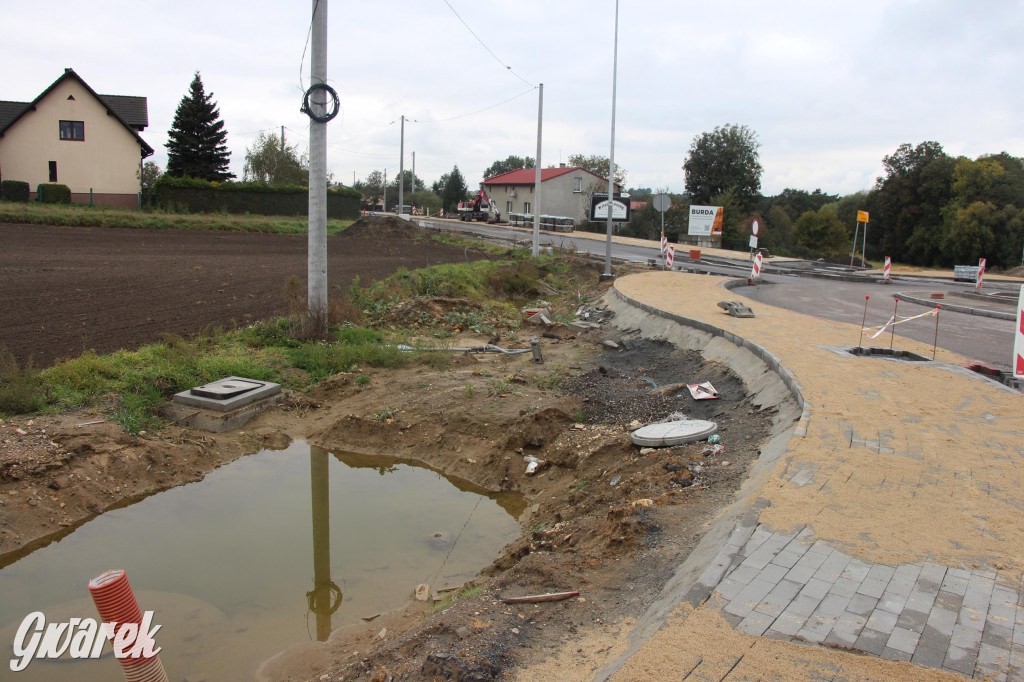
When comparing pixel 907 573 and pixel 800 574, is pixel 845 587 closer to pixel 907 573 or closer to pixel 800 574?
pixel 800 574

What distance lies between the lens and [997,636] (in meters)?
3.54

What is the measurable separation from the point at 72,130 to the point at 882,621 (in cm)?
5171

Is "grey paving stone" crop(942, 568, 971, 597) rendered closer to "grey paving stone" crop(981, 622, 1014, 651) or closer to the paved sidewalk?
the paved sidewalk

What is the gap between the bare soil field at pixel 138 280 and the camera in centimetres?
1188

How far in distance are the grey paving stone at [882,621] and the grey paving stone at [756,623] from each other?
1.66ft

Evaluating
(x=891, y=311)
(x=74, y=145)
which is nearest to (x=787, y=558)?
(x=891, y=311)

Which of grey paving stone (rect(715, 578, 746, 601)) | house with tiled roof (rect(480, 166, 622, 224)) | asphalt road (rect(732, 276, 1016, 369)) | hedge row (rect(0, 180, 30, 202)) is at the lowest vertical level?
grey paving stone (rect(715, 578, 746, 601))

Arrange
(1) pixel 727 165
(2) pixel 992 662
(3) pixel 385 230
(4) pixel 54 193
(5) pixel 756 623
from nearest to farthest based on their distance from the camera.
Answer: (2) pixel 992 662
(5) pixel 756 623
(4) pixel 54 193
(3) pixel 385 230
(1) pixel 727 165

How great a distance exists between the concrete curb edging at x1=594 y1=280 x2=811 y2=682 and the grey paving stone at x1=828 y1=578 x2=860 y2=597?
0.60 metres

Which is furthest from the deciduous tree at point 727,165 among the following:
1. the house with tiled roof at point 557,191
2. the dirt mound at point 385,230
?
the dirt mound at point 385,230

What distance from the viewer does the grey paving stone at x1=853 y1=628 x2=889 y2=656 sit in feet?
11.2

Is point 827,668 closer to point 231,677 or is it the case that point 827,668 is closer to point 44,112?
point 231,677

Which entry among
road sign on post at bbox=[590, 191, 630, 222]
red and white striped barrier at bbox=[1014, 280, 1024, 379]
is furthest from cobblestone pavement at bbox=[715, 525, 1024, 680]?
road sign on post at bbox=[590, 191, 630, 222]

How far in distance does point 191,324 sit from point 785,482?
1155cm
